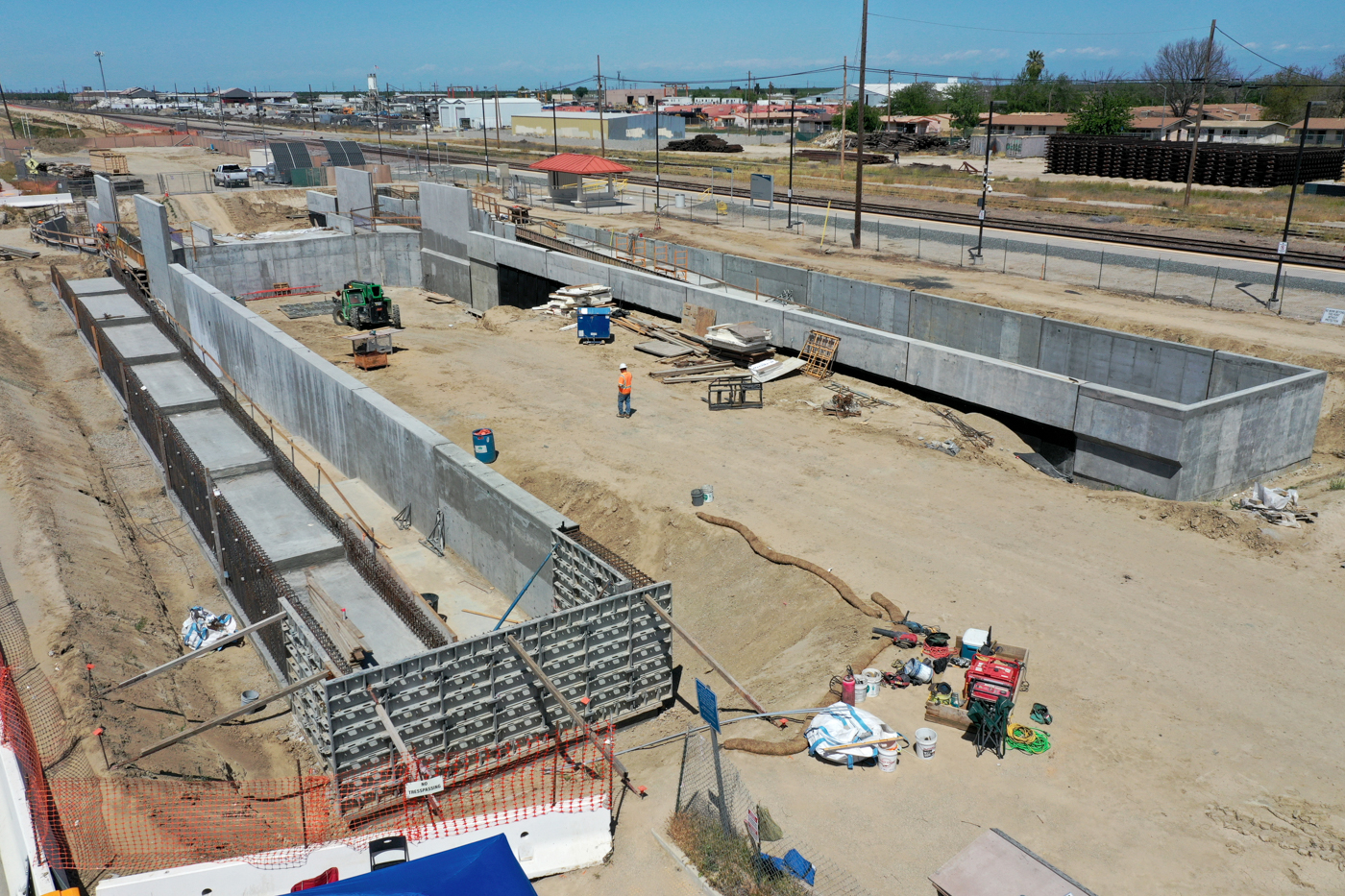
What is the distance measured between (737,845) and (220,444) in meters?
18.4

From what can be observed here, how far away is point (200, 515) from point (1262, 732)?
1883 cm

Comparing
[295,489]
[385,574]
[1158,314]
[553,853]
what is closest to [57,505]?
[295,489]

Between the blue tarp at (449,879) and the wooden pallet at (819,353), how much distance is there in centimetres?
1927

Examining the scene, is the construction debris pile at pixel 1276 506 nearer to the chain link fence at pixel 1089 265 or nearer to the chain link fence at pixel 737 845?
the chain link fence at pixel 737 845

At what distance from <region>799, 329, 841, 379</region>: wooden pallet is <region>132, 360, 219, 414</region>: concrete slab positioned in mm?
16046

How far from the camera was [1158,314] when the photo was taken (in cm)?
2841

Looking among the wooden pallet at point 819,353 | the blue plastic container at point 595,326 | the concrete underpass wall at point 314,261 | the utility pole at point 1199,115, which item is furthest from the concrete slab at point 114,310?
the utility pole at point 1199,115

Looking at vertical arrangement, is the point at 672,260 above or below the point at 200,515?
above

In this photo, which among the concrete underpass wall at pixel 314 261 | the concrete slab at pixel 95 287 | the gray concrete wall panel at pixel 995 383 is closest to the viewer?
the gray concrete wall panel at pixel 995 383

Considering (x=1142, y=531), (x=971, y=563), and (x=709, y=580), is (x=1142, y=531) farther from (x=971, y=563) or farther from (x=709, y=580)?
(x=709, y=580)

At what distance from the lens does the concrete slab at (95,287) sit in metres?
37.9

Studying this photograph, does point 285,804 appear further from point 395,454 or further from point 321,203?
point 321,203

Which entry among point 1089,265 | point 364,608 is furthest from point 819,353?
point 1089,265

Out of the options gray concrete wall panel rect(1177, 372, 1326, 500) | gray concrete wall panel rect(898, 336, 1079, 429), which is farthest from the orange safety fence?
gray concrete wall panel rect(898, 336, 1079, 429)
